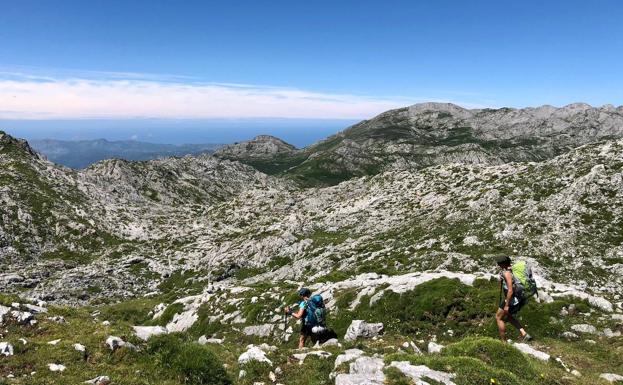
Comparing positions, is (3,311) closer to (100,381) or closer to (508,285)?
(100,381)

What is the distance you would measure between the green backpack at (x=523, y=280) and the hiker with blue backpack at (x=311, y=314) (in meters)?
9.11

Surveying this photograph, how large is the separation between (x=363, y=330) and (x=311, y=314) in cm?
414

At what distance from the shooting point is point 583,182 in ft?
164

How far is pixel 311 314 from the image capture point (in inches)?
786

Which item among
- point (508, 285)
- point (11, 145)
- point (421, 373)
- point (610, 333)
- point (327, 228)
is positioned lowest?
point (327, 228)

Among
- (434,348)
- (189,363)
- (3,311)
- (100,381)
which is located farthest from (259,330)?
(100,381)

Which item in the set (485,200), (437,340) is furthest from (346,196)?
(437,340)

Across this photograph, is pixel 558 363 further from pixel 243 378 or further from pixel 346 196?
pixel 346 196

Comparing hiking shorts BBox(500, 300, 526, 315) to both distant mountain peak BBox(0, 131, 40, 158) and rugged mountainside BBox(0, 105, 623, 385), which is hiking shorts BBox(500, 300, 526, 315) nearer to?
rugged mountainside BBox(0, 105, 623, 385)

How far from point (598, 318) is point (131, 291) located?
64.4 m

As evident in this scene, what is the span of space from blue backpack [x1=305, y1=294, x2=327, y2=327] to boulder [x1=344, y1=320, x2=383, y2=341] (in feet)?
9.93

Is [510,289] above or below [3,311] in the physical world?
above

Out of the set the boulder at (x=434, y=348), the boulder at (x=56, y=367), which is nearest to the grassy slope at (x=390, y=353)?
the boulder at (x=56, y=367)

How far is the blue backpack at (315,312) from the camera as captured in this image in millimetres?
19828
